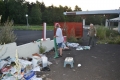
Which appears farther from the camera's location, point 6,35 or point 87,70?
point 6,35

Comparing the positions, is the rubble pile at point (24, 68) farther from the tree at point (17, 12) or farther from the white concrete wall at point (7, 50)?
the tree at point (17, 12)

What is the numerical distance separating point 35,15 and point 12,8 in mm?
7141

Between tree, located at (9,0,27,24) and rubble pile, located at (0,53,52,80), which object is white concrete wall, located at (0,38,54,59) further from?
tree, located at (9,0,27,24)

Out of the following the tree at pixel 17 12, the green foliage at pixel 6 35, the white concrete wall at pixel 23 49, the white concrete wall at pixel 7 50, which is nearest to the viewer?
the white concrete wall at pixel 7 50

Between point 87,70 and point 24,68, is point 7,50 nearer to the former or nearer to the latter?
point 24,68

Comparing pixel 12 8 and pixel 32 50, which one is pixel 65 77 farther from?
pixel 12 8

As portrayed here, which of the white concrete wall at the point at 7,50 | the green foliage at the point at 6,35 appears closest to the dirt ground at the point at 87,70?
the white concrete wall at the point at 7,50

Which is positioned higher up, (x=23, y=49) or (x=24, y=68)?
(x=23, y=49)

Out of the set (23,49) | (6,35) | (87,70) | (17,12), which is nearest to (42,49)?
(23,49)

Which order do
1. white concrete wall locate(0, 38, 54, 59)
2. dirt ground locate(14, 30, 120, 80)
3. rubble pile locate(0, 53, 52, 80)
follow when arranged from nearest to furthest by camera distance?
1. rubble pile locate(0, 53, 52, 80)
2. dirt ground locate(14, 30, 120, 80)
3. white concrete wall locate(0, 38, 54, 59)

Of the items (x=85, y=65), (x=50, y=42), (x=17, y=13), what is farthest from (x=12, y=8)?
(x=85, y=65)

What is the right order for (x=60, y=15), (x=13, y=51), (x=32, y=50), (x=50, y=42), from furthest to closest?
(x=60, y=15)
(x=50, y=42)
(x=32, y=50)
(x=13, y=51)

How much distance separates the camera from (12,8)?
143ft

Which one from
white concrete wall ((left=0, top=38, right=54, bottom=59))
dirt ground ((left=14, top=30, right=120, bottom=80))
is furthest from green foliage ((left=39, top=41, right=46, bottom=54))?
dirt ground ((left=14, top=30, right=120, bottom=80))
